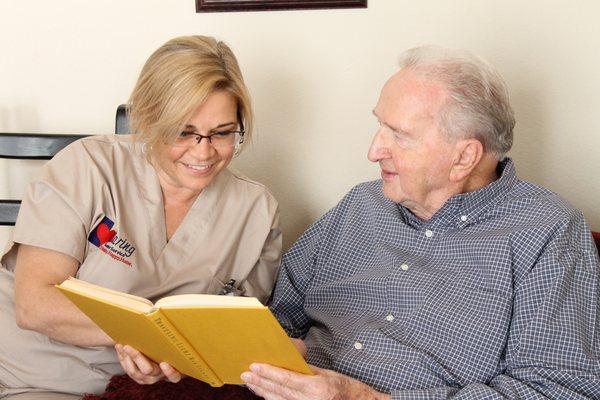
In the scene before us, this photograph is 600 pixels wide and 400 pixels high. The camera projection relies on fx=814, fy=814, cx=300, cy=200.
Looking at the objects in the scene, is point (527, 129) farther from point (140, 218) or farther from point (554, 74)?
point (140, 218)

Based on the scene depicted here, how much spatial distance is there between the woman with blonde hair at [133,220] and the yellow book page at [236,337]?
38 cm

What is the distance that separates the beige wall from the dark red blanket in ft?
2.53

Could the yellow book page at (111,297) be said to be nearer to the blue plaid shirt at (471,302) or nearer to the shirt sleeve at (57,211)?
the shirt sleeve at (57,211)

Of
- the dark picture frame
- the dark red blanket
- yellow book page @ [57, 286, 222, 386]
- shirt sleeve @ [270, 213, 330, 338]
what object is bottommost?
the dark red blanket

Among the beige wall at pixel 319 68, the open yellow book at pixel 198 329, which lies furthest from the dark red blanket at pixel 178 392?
the beige wall at pixel 319 68

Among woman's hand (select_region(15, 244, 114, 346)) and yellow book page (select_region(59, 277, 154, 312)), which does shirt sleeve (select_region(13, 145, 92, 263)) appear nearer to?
woman's hand (select_region(15, 244, 114, 346))

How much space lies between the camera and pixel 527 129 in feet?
7.27

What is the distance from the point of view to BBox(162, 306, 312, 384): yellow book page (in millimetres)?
1273

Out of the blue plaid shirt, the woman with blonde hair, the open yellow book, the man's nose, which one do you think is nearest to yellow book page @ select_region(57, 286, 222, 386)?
the open yellow book

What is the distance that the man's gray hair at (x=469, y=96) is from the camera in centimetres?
167

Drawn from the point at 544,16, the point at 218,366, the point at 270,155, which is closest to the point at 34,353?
the point at 218,366

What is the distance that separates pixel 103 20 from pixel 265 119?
51 centimetres

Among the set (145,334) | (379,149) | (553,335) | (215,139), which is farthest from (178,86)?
(553,335)

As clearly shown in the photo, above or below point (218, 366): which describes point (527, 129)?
above
